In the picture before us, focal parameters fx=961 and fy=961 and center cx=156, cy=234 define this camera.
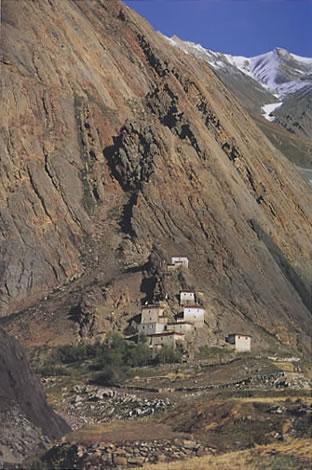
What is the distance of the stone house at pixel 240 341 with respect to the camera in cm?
6072

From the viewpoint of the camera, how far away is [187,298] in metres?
64.2

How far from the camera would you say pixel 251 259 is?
2815 inches

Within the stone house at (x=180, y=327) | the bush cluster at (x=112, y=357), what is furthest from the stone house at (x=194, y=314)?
the bush cluster at (x=112, y=357)

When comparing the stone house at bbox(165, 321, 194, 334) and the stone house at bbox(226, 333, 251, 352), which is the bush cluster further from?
the stone house at bbox(226, 333, 251, 352)

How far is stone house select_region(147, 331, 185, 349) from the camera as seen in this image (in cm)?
6012

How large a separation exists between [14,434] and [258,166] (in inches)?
2640

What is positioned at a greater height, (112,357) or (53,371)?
(112,357)

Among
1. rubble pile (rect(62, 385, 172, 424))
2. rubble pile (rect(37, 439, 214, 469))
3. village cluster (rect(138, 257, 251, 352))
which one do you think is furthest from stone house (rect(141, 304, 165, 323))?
rubble pile (rect(37, 439, 214, 469))

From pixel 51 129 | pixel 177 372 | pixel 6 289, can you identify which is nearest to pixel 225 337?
pixel 177 372

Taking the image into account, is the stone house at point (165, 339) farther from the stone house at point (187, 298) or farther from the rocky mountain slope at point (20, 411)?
the rocky mountain slope at point (20, 411)

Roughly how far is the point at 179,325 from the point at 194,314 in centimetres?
127

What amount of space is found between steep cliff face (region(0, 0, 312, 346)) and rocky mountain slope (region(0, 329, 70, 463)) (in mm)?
33289

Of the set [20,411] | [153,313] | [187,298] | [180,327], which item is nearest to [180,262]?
[187,298]

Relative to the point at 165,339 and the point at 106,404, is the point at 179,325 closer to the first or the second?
the point at 165,339
